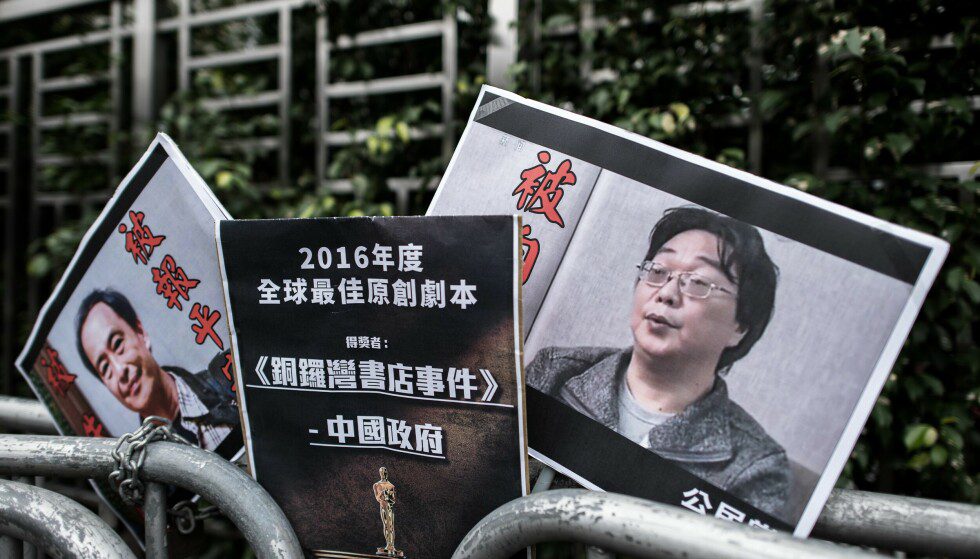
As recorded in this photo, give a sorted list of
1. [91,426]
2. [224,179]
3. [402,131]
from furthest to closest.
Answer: [224,179]
[402,131]
[91,426]

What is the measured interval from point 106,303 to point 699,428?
3.08ft

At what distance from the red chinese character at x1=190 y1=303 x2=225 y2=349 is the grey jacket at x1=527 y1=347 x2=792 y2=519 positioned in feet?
1.61

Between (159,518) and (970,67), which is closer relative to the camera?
(159,518)

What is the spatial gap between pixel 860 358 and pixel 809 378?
55 millimetres

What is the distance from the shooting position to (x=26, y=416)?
1.31 meters

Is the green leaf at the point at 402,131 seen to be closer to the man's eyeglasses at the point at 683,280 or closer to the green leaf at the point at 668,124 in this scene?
the green leaf at the point at 668,124

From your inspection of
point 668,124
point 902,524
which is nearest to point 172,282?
point 902,524

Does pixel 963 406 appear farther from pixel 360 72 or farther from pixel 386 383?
pixel 360 72

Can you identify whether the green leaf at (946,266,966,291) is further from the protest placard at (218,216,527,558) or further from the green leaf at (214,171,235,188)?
the green leaf at (214,171,235,188)

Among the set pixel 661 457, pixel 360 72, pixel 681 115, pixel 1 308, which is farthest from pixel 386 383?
pixel 1 308

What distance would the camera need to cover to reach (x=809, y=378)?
31.0 inches

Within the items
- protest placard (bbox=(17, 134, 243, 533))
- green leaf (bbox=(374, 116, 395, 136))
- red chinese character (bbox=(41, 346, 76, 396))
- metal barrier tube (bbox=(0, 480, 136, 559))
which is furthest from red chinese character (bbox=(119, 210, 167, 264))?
green leaf (bbox=(374, 116, 395, 136))

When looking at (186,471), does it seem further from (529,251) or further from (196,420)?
(529,251)

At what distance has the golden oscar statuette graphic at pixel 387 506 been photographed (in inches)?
36.7
